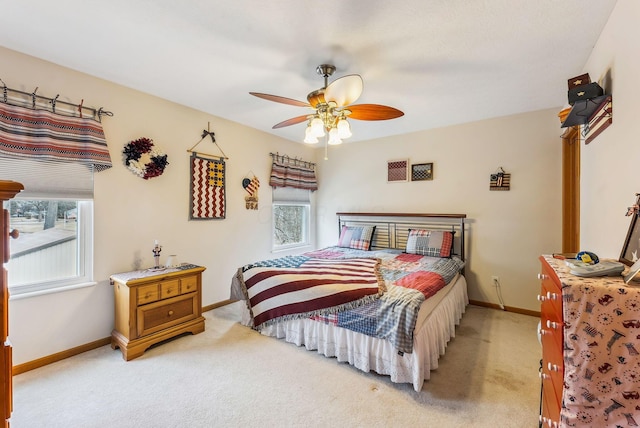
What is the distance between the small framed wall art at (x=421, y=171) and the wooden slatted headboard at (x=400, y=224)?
0.57m

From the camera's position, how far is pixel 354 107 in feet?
7.33

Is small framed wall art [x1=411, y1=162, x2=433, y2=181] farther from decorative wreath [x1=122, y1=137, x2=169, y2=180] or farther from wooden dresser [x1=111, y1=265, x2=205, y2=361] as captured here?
→ decorative wreath [x1=122, y1=137, x2=169, y2=180]

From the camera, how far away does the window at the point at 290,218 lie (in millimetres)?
4586

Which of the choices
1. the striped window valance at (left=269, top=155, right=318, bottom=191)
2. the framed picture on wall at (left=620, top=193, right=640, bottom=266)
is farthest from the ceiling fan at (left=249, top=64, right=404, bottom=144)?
the striped window valance at (left=269, top=155, right=318, bottom=191)

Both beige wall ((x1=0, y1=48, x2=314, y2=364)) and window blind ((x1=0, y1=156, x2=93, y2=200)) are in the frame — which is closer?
window blind ((x1=0, y1=156, x2=93, y2=200))

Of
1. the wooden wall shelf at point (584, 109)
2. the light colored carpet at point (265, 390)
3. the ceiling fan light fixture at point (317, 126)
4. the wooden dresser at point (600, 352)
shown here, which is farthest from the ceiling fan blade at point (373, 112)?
the light colored carpet at point (265, 390)

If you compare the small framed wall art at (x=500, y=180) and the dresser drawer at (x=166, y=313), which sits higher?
the small framed wall art at (x=500, y=180)

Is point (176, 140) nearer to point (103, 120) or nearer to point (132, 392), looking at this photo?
point (103, 120)

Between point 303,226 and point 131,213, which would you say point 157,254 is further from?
point 303,226

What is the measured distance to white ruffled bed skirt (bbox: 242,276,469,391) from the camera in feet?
6.59

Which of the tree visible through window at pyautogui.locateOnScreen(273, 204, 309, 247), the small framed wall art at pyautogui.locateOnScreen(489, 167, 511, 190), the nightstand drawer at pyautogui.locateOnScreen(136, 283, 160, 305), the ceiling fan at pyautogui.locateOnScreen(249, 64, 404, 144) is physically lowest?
the nightstand drawer at pyautogui.locateOnScreen(136, 283, 160, 305)

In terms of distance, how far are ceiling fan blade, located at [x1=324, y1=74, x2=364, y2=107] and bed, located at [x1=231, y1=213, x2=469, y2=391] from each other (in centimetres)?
151

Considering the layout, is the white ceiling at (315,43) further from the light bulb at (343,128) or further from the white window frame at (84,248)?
the white window frame at (84,248)

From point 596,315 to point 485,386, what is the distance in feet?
4.91
